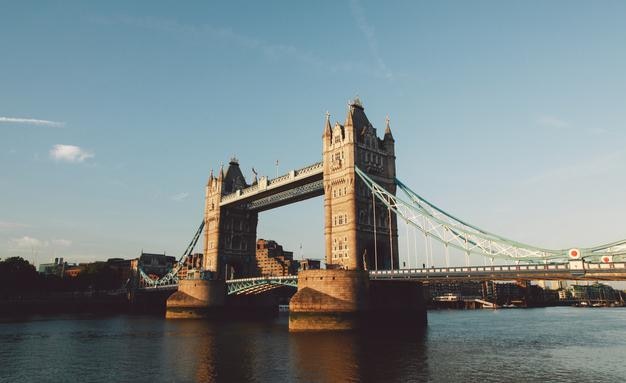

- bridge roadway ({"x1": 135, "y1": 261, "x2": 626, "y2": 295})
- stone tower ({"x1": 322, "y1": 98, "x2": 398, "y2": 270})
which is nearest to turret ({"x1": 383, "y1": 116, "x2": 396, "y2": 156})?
stone tower ({"x1": 322, "y1": 98, "x2": 398, "y2": 270})

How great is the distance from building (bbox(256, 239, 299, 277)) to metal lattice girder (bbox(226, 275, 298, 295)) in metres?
82.4

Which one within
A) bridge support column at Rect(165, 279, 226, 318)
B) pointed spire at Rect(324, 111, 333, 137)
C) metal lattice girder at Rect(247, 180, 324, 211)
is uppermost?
pointed spire at Rect(324, 111, 333, 137)

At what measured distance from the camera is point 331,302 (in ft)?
161

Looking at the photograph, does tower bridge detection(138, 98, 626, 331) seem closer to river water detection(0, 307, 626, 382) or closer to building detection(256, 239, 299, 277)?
river water detection(0, 307, 626, 382)

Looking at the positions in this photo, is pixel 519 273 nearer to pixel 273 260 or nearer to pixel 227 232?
pixel 227 232

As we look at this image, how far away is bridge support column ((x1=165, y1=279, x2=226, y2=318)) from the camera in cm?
7706

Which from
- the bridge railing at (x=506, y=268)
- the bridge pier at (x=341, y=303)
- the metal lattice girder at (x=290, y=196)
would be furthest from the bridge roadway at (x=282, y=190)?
the bridge railing at (x=506, y=268)

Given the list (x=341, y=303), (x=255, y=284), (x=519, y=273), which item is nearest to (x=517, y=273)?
(x=519, y=273)

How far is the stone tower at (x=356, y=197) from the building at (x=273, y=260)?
102042mm

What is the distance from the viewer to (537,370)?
29.4 meters

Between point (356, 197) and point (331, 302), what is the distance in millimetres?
15644

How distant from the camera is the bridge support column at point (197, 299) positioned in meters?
77.1

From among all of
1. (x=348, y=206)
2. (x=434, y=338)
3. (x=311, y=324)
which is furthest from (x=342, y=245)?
(x=434, y=338)

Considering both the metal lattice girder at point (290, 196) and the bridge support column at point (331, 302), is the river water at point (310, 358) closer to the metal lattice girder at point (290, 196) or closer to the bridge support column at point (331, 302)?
the bridge support column at point (331, 302)
